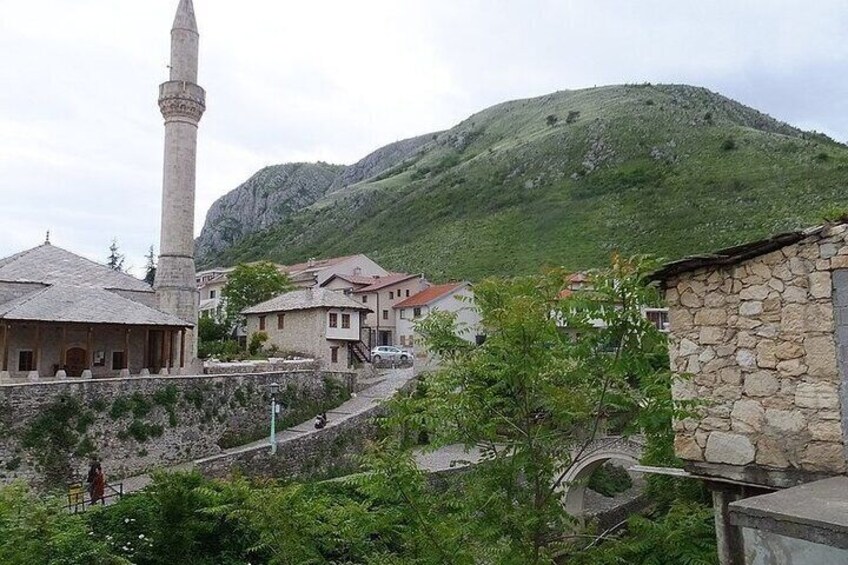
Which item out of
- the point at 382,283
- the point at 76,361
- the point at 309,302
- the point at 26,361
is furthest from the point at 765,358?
the point at 382,283

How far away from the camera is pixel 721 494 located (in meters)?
5.85

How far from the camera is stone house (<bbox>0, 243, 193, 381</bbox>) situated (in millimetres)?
23703

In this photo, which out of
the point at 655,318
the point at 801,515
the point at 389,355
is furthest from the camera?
the point at 389,355

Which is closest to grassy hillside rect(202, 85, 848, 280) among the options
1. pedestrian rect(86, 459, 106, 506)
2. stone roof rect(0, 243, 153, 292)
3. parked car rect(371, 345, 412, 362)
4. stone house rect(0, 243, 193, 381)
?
parked car rect(371, 345, 412, 362)

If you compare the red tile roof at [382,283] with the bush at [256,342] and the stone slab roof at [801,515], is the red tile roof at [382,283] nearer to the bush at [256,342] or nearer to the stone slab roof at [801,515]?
the bush at [256,342]

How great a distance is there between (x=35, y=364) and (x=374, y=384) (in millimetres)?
15424

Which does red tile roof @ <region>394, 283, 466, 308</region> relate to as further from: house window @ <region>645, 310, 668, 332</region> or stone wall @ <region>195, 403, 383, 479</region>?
house window @ <region>645, 310, 668, 332</region>

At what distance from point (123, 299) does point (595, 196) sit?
186 ft

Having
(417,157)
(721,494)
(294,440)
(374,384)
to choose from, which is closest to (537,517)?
(721,494)

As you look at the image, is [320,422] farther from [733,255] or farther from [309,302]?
[733,255]

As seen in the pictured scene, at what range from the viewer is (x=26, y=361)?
2502 centimetres

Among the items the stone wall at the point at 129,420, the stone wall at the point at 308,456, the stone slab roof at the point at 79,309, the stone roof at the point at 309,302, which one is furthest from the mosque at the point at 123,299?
the stone wall at the point at 308,456

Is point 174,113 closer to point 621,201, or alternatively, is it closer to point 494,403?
point 494,403

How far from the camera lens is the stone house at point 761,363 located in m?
5.19
